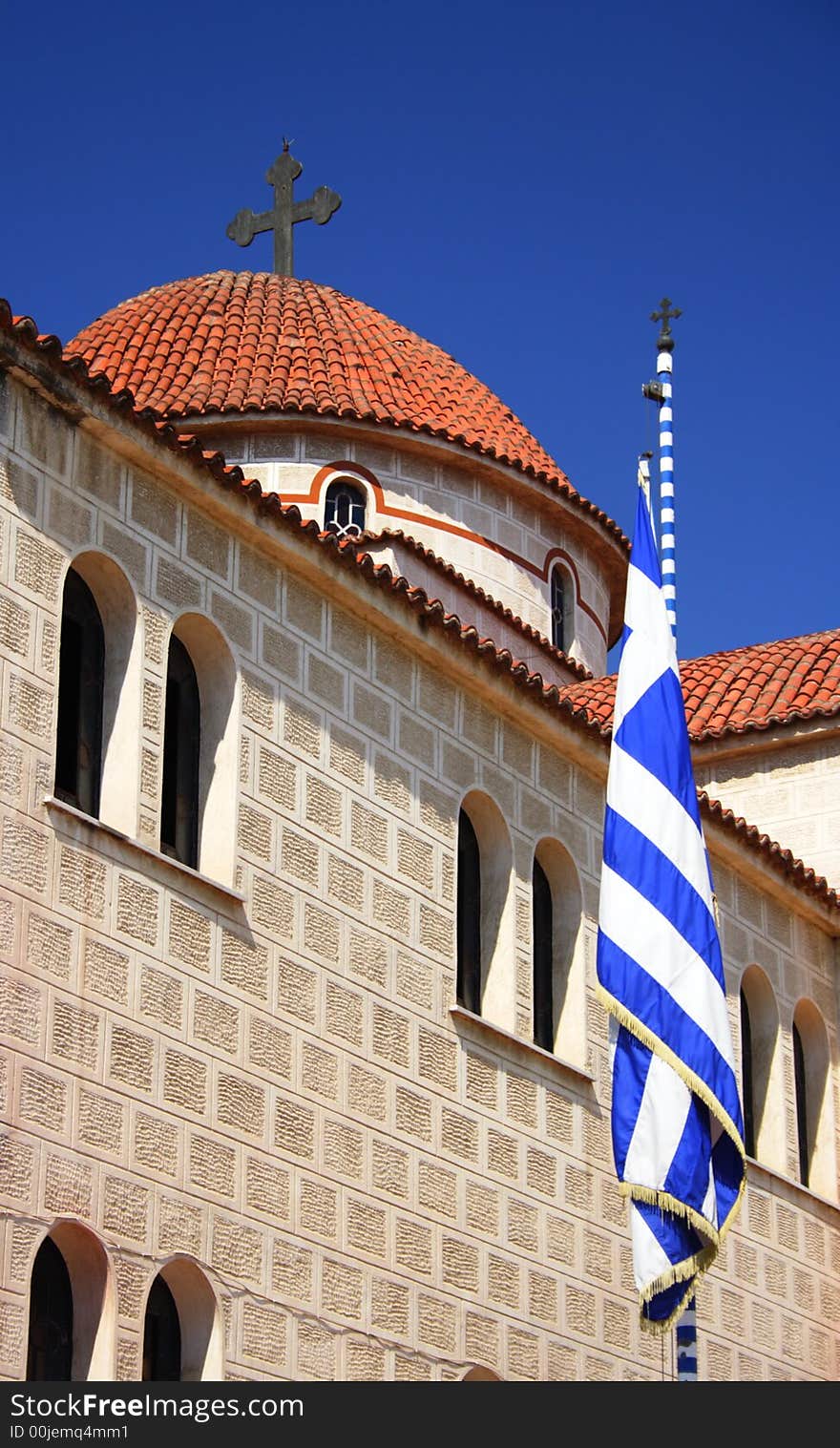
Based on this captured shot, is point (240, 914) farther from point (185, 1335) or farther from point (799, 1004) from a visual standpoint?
point (799, 1004)

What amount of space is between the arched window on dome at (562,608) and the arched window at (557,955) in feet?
25.8

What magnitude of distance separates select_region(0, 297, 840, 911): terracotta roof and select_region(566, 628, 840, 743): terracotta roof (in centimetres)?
187

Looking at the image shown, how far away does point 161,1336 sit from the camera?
1266cm

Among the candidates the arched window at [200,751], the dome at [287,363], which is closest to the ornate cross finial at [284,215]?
the dome at [287,363]

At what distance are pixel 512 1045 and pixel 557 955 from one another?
3.49 ft

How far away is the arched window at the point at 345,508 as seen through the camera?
2252cm

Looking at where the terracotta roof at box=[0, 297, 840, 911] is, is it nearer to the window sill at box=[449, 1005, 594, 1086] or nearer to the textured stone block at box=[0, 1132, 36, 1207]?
the window sill at box=[449, 1005, 594, 1086]

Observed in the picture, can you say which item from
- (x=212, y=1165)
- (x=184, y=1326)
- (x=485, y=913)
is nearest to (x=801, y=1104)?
(x=485, y=913)

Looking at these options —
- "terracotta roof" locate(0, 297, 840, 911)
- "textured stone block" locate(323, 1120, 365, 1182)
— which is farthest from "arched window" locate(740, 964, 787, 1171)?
"textured stone block" locate(323, 1120, 365, 1182)

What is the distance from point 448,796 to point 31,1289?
4.56m

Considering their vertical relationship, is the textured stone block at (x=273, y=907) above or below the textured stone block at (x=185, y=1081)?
above

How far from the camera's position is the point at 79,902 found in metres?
12.4

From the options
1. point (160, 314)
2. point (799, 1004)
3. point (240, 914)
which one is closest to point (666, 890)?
point (240, 914)

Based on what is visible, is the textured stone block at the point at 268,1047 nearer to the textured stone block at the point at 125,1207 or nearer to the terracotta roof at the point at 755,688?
the textured stone block at the point at 125,1207
